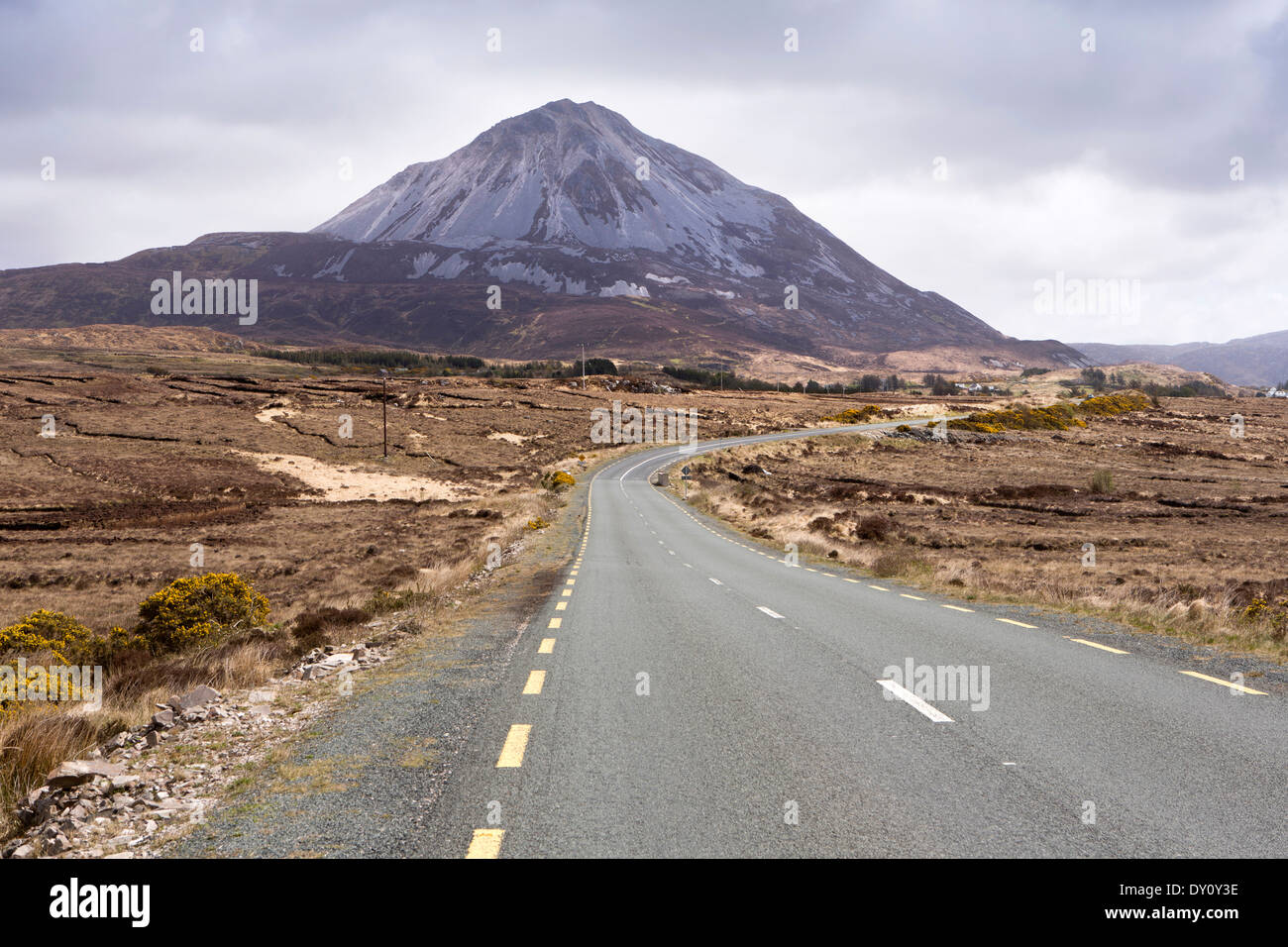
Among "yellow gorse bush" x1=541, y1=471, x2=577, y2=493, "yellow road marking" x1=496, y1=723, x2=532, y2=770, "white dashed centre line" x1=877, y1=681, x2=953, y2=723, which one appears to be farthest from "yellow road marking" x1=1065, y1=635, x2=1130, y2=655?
"yellow gorse bush" x1=541, y1=471, x2=577, y2=493

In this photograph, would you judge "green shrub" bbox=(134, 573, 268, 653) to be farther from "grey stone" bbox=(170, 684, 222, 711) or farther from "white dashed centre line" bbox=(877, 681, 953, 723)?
"white dashed centre line" bbox=(877, 681, 953, 723)

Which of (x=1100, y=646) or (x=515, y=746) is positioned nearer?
(x=515, y=746)

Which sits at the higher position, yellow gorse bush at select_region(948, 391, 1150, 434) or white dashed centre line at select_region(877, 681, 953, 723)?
yellow gorse bush at select_region(948, 391, 1150, 434)

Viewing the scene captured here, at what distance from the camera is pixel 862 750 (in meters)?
6.16

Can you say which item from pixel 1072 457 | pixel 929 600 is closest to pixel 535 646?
pixel 929 600

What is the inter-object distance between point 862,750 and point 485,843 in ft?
10.1

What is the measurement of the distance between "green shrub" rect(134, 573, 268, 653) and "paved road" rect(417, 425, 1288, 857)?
8.88 meters

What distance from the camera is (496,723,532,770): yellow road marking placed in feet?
19.1

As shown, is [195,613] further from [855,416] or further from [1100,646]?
[855,416]

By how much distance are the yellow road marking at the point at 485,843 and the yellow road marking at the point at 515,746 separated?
1.11 meters

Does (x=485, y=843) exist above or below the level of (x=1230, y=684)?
above

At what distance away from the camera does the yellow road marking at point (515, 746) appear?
5.82 metres

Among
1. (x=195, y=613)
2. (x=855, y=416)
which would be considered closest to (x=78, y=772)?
(x=195, y=613)
